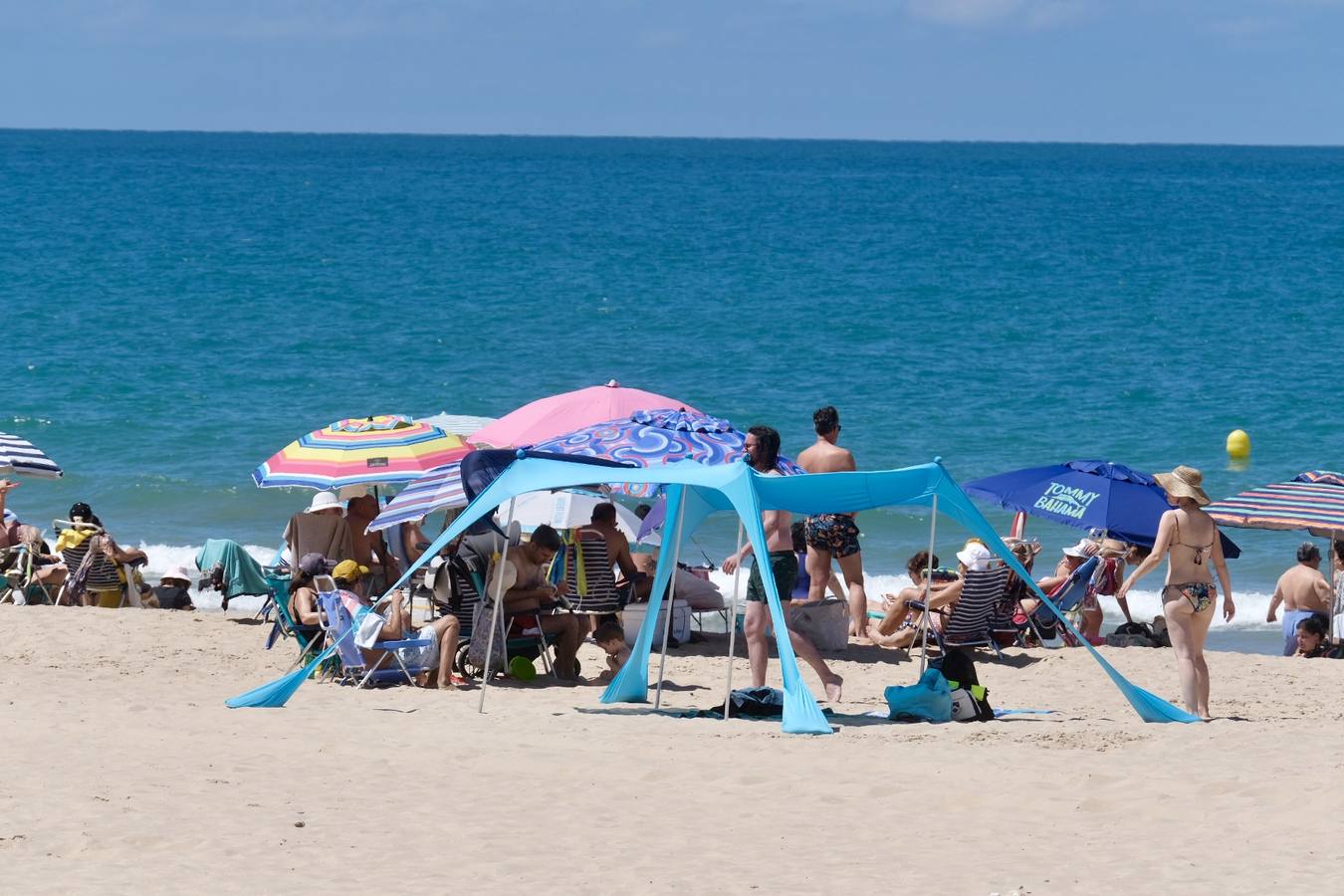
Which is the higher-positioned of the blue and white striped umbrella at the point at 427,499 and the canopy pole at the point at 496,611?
the blue and white striped umbrella at the point at 427,499

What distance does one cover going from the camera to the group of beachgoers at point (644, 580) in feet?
26.9

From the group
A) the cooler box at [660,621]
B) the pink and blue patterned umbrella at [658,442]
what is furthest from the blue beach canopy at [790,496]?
the cooler box at [660,621]

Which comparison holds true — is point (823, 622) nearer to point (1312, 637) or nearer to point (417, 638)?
point (417, 638)

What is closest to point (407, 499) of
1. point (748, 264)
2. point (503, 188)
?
point (748, 264)

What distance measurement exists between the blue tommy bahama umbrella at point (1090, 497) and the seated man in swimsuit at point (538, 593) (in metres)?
2.88

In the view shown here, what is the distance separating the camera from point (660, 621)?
33.1 feet

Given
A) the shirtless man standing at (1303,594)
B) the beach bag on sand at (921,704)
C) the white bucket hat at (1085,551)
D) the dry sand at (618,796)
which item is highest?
the white bucket hat at (1085,551)

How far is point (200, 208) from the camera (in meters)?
62.3

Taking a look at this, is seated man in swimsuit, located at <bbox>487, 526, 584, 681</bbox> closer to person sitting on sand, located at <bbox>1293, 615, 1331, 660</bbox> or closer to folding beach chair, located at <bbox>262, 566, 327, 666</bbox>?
folding beach chair, located at <bbox>262, 566, 327, 666</bbox>

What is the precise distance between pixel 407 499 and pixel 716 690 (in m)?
2.16

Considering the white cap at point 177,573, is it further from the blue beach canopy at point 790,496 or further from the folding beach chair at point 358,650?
the blue beach canopy at point 790,496

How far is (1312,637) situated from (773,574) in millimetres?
4297

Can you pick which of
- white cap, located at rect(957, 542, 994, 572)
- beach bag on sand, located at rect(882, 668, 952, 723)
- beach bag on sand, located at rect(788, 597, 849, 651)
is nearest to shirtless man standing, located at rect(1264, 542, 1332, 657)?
white cap, located at rect(957, 542, 994, 572)

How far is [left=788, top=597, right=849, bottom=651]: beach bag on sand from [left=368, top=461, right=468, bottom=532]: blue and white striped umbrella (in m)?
2.07
